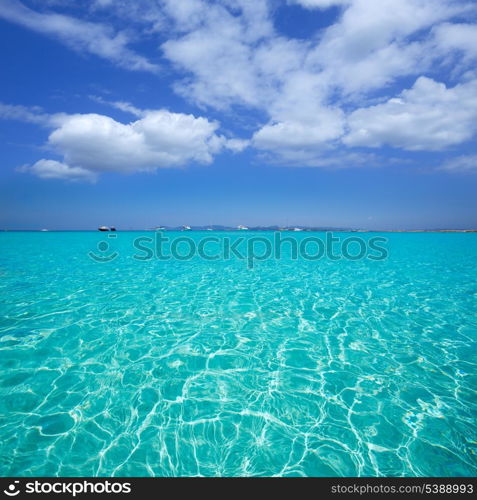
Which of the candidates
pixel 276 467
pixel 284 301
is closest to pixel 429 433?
pixel 276 467

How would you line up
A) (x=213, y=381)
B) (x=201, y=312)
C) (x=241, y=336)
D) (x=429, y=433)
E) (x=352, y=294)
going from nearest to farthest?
1. (x=429, y=433)
2. (x=213, y=381)
3. (x=241, y=336)
4. (x=201, y=312)
5. (x=352, y=294)

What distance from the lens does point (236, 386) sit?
203 inches

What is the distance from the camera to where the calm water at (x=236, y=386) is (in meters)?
3.61

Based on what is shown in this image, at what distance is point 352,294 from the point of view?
1184cm

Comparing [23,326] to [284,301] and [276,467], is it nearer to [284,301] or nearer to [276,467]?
[276,467]

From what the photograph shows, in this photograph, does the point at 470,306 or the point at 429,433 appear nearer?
the point at 429,433

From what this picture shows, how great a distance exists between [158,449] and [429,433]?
4292 millimetres

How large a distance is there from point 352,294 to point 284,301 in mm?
3633

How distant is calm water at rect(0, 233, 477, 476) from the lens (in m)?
3.61

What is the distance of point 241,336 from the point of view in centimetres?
738
